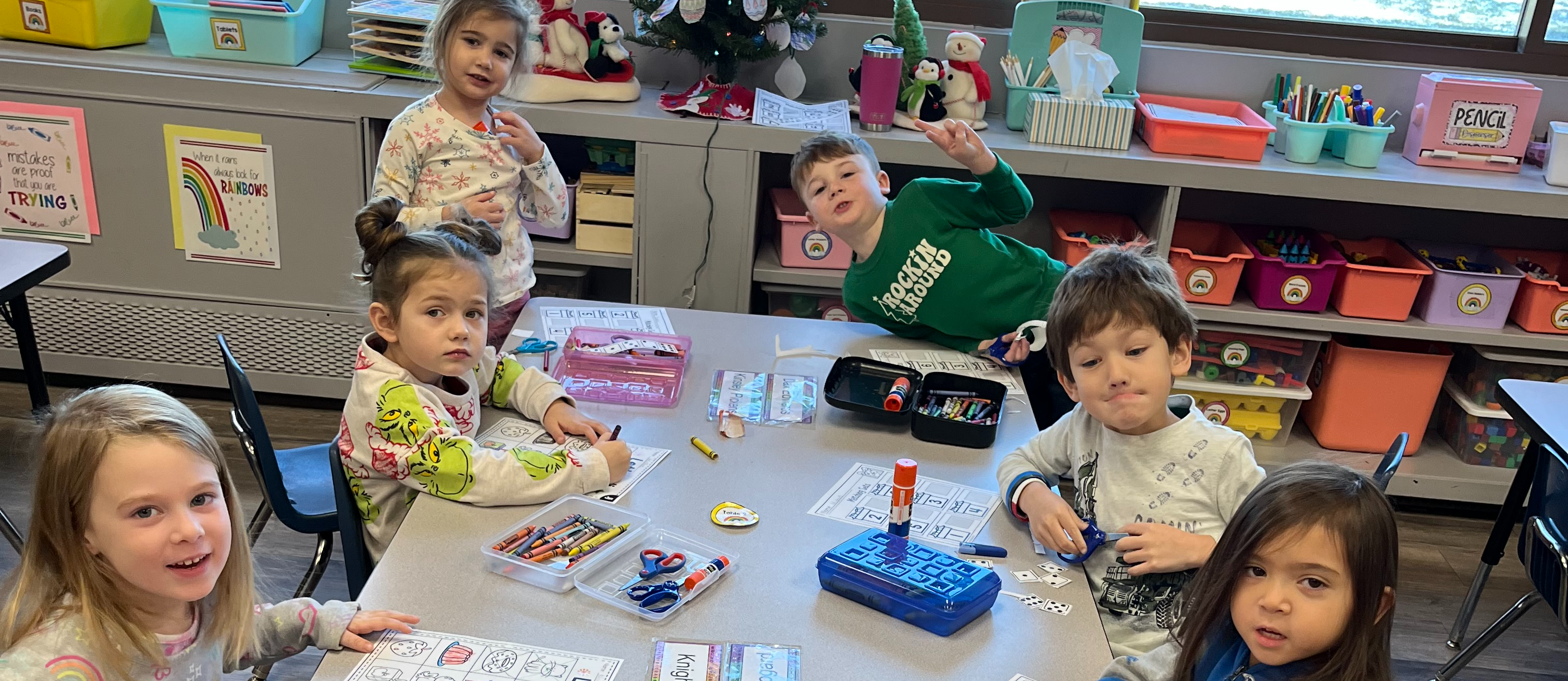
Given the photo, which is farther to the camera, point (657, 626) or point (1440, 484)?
point (1440, 484)

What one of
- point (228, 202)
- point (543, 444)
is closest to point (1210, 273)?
point (543, 444)

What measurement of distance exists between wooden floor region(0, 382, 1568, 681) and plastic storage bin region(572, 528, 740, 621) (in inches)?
40.9

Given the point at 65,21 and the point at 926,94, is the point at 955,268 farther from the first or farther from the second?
the point at 65,21

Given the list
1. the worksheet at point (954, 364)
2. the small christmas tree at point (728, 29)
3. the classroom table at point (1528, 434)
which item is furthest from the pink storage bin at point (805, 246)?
the classroom table at point (1528, 434)

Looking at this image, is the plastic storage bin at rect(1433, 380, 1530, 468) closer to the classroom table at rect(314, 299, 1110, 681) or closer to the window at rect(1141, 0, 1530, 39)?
the window at rect(1141, 0, 1530, 39)

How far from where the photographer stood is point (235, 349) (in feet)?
10.2

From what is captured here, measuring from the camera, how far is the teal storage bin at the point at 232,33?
296 cm

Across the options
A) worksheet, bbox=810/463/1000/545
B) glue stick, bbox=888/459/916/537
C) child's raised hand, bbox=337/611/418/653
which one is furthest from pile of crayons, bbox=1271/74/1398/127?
child's raised hand, bbox=337/611/418/653

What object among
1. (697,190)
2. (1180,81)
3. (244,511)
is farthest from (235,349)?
(1180,81)

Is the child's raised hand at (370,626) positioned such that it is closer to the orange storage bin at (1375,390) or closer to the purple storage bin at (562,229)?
the purple storage bin at (562,229)

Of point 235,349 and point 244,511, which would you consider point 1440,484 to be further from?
point 235,349

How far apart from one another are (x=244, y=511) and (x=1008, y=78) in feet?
6.89

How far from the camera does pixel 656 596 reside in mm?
1313

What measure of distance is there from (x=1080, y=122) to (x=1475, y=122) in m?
0.99
